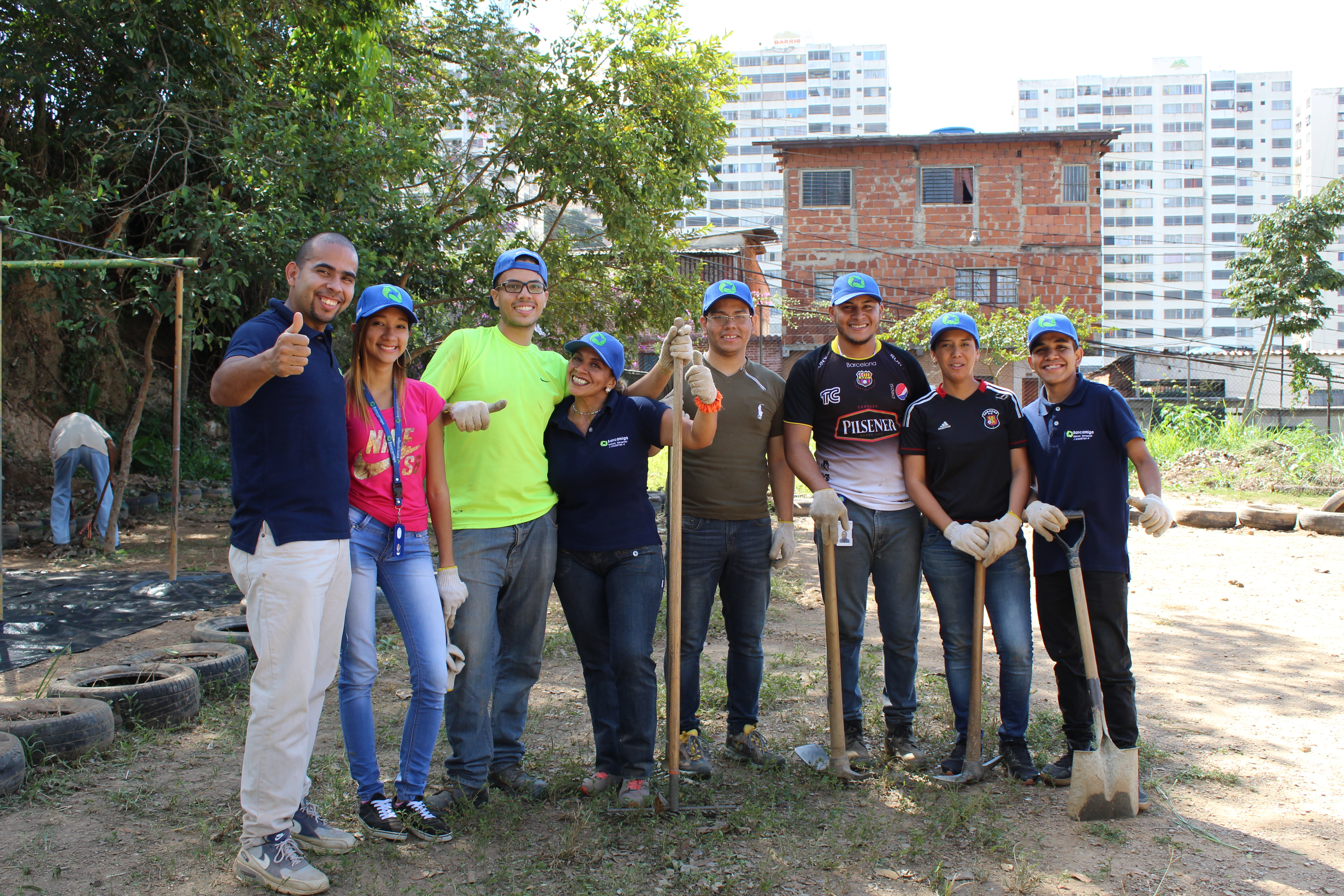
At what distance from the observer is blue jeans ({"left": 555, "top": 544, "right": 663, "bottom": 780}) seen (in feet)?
Result: 11.5

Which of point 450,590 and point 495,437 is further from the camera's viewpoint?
point 495,437

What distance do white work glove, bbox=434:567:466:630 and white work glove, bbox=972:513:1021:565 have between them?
2013 mm

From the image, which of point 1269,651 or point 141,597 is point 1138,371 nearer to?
point 1269,651

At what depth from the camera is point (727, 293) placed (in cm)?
389

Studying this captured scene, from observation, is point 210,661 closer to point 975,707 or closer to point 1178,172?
point 975,707

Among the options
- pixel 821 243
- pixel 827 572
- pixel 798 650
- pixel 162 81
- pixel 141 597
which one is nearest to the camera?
pixel 827 572

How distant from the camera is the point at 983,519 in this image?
387cm

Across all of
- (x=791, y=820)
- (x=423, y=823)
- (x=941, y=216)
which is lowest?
(x=791, y=820)

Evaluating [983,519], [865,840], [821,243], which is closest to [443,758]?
[865,840]

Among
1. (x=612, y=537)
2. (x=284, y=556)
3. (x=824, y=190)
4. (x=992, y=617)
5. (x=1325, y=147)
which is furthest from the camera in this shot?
(x=1325, y=147)

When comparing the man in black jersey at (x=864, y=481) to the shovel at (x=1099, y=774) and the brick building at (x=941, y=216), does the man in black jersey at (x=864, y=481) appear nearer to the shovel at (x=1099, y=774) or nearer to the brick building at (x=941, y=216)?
the shovel at (x=1099, y=774)

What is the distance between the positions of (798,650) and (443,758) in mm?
2626

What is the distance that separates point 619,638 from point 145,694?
8.36ft

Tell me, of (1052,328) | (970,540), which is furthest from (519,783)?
(1052,328)
